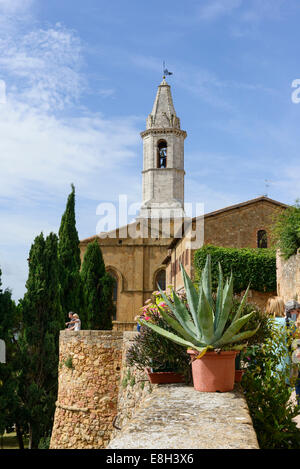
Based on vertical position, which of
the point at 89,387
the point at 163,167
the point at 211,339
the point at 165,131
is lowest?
the point at 89,387

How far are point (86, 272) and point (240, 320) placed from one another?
90.0 ft

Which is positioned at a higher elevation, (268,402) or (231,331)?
(231,331)

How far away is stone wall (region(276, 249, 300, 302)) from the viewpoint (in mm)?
12453

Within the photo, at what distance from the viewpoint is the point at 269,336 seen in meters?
6.17

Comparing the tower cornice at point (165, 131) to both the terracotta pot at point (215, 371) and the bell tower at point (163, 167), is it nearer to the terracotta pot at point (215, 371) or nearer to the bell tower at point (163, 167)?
the bell tower at point (163, 167)

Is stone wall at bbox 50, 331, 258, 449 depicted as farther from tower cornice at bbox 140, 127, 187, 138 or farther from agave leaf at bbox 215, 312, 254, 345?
tower cornice at bbox 140, 127, 187, 138

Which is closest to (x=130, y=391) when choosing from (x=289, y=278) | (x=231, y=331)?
(x=289, y=278)

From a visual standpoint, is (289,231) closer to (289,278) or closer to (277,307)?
(289,278)

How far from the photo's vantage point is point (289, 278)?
13203 mm

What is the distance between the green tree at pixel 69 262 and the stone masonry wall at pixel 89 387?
10287mm

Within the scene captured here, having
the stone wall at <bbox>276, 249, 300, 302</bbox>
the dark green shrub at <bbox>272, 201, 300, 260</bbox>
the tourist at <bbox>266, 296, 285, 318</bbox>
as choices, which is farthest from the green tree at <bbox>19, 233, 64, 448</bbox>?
the dark green shrub at <bbox>272, 201, 300, 260</bbox>

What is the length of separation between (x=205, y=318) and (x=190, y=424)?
1421 millimetres

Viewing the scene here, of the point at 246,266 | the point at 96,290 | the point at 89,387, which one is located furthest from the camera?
the point at 96,290

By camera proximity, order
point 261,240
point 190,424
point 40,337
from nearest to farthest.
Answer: point 190,424 → point 40,337 → point 261,240
